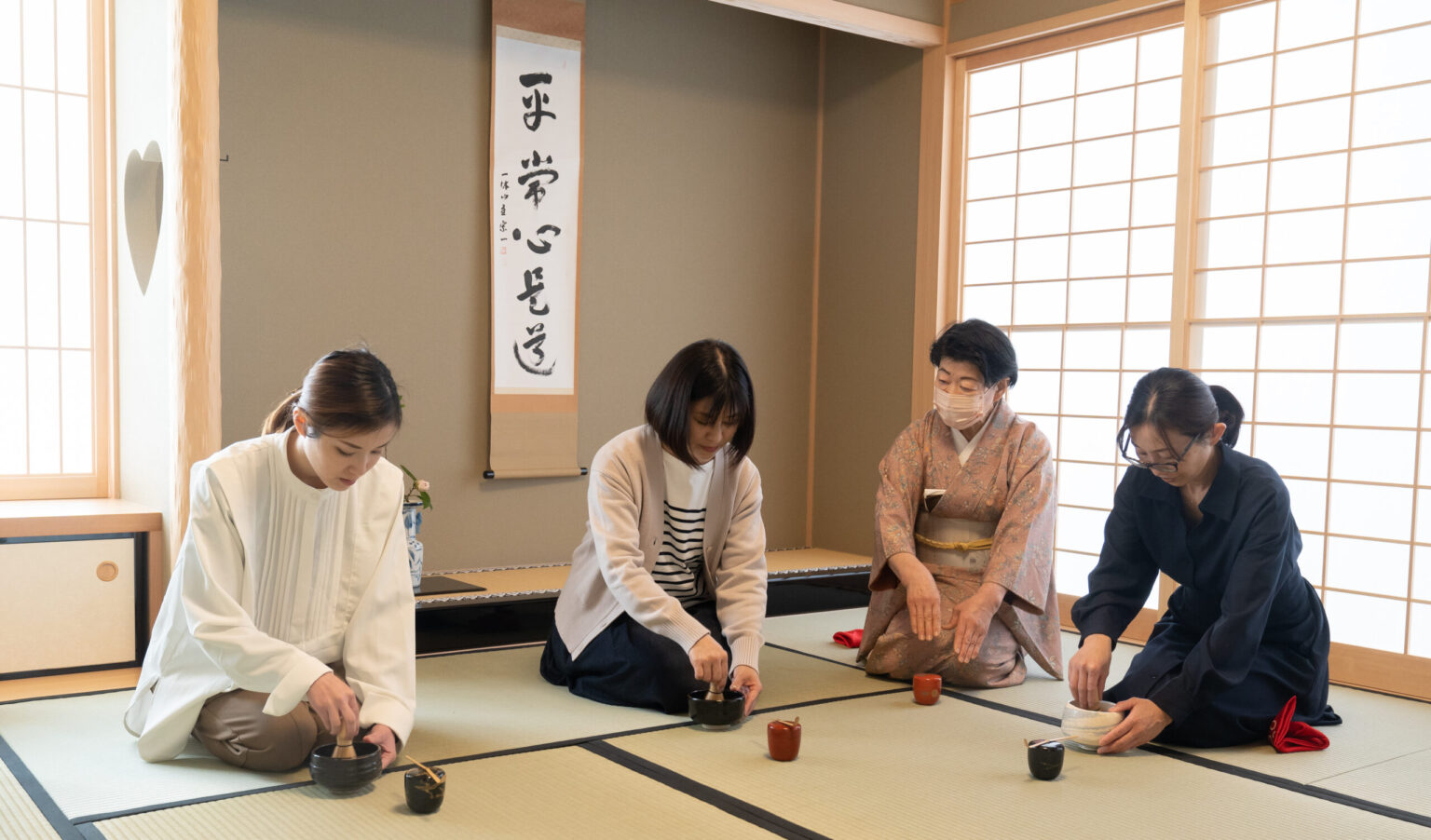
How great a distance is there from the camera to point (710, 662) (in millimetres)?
2855

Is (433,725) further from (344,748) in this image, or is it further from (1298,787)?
(1298,787)

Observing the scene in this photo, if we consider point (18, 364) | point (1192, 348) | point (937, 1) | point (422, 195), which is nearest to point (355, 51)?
point (422, 195)

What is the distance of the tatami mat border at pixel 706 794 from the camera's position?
2.20 m

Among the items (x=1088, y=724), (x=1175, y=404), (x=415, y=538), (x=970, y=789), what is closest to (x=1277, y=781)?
(x=1088, y=724)

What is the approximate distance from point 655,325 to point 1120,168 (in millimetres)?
2001

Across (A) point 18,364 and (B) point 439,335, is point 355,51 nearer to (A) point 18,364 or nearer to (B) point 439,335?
(B) point 439,335

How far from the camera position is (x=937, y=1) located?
504cm

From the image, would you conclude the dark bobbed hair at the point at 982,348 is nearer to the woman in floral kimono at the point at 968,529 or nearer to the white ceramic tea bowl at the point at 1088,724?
the woman in floral kimono at the point at 968,529

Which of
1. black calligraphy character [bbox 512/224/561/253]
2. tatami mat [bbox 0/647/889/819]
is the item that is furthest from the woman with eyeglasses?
black calligraphy character [bbox 512/224/561/253]

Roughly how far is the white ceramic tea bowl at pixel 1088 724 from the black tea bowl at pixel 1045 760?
0.25m

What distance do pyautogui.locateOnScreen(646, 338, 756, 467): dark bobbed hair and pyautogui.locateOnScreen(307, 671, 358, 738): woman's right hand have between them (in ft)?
3.42

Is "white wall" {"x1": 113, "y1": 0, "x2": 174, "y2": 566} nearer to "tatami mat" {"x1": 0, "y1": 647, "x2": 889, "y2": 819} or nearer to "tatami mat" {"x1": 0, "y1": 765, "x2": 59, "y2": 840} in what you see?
"tatami mat" {"x1": 0, "y1": 647, "x2": 889, "y2": 819}

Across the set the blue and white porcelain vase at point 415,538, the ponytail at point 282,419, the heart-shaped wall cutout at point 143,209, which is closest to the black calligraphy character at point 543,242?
the blue and white porcelain vase at point 415,538

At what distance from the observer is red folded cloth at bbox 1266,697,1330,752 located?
9.30 feet
